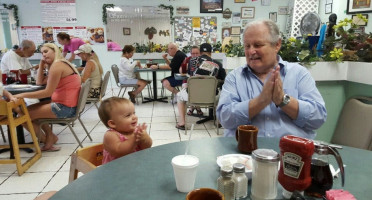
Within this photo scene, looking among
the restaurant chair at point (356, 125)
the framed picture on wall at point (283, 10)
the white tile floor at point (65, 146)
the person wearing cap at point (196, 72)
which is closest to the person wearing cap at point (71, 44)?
the white tile floor at point (65, 146)

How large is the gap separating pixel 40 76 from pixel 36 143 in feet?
2.86

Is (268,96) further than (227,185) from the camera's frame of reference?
Yes

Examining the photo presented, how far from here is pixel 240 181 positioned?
770mm

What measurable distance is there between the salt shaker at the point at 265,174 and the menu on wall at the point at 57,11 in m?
8.42

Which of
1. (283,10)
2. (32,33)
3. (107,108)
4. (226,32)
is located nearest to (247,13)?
(226,32)

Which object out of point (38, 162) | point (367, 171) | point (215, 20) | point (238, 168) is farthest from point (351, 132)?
point (215, 20)

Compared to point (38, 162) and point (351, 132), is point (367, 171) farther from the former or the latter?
point (38, 162)

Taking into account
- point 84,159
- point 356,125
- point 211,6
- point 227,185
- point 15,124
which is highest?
point 211,6

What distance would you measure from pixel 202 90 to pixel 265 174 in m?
3.04

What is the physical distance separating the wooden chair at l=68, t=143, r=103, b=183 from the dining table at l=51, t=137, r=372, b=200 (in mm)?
201

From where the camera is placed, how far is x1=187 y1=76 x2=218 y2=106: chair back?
12.0 ft

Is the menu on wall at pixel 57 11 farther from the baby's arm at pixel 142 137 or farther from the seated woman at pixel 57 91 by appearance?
the baby's arm at pixel 142 137

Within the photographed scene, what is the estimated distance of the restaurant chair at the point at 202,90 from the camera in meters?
3.67

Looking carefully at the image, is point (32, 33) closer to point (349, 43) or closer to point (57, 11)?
point (57, 11)
